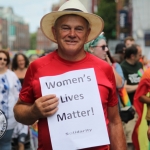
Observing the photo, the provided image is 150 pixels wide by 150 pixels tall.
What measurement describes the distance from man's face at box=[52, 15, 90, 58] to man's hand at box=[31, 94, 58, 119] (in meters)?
0.36

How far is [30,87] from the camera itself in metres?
3.14

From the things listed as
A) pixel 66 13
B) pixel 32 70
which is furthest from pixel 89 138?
pixel 66 13

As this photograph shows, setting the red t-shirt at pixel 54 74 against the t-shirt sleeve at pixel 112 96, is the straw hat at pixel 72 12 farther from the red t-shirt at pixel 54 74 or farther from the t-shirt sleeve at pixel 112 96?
the t-shirt sleeve at pixel 112 96

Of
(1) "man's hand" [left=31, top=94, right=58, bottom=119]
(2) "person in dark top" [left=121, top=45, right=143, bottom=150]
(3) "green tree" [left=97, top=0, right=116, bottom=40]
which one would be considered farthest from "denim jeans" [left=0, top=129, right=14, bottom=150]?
(3) "green tree" [left=97, top=0, right=116, bottom=40]

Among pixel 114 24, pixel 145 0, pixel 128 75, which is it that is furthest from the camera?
pixel 114 24

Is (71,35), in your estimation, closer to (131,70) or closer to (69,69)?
(69,69)

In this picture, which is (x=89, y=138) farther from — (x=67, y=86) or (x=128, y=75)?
(x=128, y=75)

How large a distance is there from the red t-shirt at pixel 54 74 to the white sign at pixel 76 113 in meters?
0.06

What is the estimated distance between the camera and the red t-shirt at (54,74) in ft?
10.1

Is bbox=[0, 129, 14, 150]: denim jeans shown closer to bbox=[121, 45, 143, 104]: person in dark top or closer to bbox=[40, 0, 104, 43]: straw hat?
bbox=[121, 45, 143, 104]: person in dark top

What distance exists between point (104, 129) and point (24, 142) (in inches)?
211

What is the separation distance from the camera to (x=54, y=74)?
122 inches

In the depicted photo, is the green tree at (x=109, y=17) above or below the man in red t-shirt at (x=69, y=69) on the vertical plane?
above

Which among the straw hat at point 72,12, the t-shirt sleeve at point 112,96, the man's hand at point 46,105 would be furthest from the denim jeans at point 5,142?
the man's hand at point 46,105
